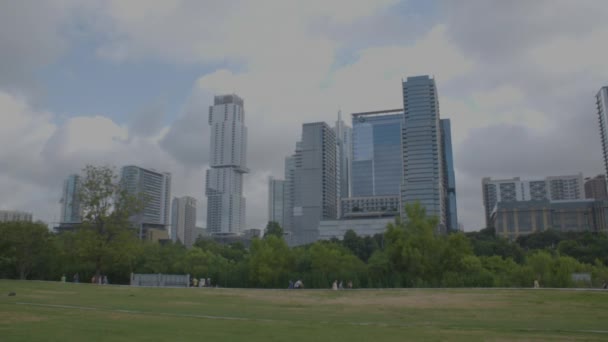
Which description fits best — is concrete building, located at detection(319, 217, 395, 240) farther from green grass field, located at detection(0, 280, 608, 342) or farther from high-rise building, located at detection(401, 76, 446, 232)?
green grass field, located at detection(0, 280, 608, 342)

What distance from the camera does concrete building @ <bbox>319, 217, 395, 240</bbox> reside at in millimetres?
176375

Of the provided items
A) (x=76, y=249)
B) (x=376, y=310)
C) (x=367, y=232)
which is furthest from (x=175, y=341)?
(x=367, y=232)

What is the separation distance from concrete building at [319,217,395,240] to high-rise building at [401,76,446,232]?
1653cm

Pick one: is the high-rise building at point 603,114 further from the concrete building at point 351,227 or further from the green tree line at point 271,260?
the green tree line at point 271,260

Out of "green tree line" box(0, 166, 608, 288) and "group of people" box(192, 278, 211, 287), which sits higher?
"green tree line" box(0, 166, 608, 288)

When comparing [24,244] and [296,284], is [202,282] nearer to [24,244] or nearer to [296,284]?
[296,284]

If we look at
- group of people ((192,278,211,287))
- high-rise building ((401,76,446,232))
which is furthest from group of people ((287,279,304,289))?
high-rise building ((401,76,446,232))

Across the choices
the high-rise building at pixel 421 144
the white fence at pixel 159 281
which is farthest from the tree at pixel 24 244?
the high-rise building at pixel 421 144

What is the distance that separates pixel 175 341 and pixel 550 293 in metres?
25.8

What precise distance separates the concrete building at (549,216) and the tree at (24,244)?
447 feet

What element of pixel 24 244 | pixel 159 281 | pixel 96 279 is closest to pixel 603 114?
pixel 159 281

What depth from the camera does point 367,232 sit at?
176750 mm

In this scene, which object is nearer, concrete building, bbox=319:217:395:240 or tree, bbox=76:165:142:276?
tree, bbox=76:165:142:276

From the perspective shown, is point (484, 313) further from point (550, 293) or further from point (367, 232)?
point (367, 232)
